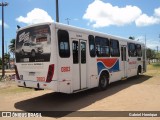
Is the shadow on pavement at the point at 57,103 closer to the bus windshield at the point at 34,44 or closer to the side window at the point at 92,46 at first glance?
the bus windshield at the point at 34,44

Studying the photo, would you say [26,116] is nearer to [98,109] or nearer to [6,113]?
[6,113]

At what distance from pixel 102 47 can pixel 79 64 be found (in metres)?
2.77

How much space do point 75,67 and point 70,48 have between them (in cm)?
88

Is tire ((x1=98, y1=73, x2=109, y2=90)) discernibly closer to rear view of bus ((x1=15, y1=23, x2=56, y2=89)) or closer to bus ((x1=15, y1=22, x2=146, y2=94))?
bus ((x1=15, y1=22, x2=146, y2=94))

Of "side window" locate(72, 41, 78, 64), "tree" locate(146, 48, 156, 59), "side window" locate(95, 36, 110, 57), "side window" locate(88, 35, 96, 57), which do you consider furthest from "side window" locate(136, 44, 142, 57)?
"tree" locate(146, 48, 156, 59)

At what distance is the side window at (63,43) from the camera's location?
925cm

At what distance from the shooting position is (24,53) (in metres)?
10.1

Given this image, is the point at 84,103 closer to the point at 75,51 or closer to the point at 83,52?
the point at 75,51

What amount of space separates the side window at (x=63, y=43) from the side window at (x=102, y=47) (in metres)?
2.79

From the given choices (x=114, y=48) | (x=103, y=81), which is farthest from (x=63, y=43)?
(x=114, y=48)

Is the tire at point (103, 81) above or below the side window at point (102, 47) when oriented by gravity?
below

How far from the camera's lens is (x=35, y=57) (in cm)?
958

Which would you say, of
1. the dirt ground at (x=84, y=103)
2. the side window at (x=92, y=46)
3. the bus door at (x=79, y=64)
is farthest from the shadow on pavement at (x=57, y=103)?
the side window at (x=92, y=46)

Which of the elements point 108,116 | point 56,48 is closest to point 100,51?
point 56,48
